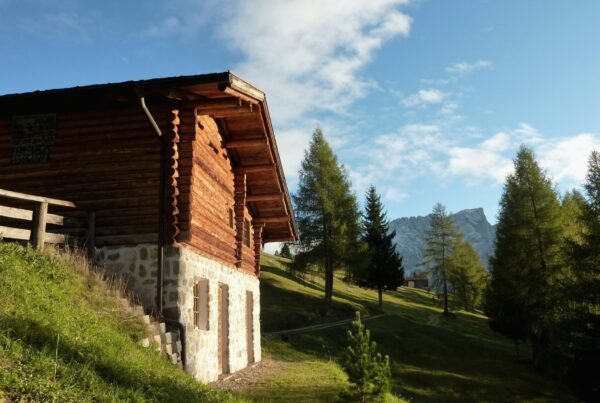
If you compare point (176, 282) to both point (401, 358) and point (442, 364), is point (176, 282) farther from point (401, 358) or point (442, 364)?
point (442, 364)

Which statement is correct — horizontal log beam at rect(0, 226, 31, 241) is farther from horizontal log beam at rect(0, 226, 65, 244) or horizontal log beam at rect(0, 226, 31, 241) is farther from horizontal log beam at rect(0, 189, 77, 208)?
horizontal log beam at rect(0, 189, 77, 208)

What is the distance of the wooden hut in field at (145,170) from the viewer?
11.6m

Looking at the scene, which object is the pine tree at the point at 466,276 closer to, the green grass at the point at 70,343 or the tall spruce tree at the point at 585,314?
the tall spruce tree at the point at 585,314

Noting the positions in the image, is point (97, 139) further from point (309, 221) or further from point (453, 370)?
point (309, 221)

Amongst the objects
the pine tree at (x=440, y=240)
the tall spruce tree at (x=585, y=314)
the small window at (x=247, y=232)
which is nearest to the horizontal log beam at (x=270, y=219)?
the small window at (x=247, y=232)

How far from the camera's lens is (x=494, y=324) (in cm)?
3512

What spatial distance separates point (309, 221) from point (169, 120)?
2790 centimetres

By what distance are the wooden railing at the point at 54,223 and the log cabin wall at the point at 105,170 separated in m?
0.24

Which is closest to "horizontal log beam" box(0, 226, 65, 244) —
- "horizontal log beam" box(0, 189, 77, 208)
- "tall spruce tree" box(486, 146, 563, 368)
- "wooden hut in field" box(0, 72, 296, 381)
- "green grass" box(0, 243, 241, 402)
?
"green grass" box(0, 243, 241, 402)

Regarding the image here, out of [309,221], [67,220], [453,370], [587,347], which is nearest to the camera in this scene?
[67,220]

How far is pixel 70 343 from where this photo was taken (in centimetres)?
708

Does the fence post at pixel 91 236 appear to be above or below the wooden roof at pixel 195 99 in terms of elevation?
below

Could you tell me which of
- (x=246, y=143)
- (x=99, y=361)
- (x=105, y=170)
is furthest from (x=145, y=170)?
(x=99, y=361)

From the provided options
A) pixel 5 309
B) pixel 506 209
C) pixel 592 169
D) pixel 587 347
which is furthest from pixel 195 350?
pixel 506 209
